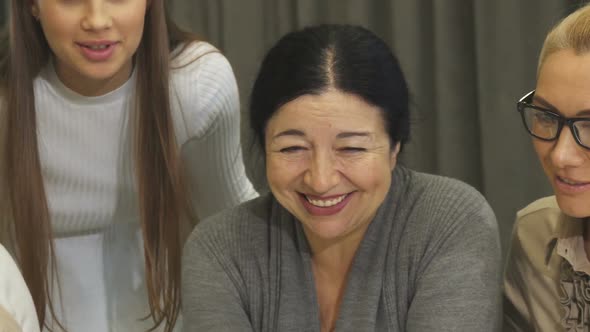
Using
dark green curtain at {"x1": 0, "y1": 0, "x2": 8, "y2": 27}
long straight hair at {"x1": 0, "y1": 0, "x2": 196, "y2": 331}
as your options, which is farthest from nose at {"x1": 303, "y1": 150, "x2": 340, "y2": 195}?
dark green curtain at {"x1": 0, "y1": 0, "x2": 8, "y2": 27}

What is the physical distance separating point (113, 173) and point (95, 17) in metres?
0.40

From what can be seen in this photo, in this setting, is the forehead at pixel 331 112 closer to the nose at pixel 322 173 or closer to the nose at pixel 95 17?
the nose at pixel 322 173

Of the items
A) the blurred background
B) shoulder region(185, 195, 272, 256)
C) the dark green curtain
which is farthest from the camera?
the dark green curtain

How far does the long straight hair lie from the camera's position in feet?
6.21

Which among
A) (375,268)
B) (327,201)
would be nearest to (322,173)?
(327,201)

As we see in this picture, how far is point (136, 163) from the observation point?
197 centimetres

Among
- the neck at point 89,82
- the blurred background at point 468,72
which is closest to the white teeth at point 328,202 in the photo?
the neck at point 89,82

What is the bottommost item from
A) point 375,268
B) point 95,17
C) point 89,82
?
point 375,268

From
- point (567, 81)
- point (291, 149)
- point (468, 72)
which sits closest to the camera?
point (567, 81)

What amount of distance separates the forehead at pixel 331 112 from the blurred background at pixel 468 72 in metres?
1.40

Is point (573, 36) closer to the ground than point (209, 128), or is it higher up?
higher up

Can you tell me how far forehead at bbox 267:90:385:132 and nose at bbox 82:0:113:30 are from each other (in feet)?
→ 1.54

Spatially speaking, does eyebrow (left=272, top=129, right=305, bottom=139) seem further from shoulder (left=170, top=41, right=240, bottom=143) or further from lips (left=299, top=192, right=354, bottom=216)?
shoulder (left=170, top=41, right=240, bottom=143)

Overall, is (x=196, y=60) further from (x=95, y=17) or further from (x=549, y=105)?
(x=549, y=105)
